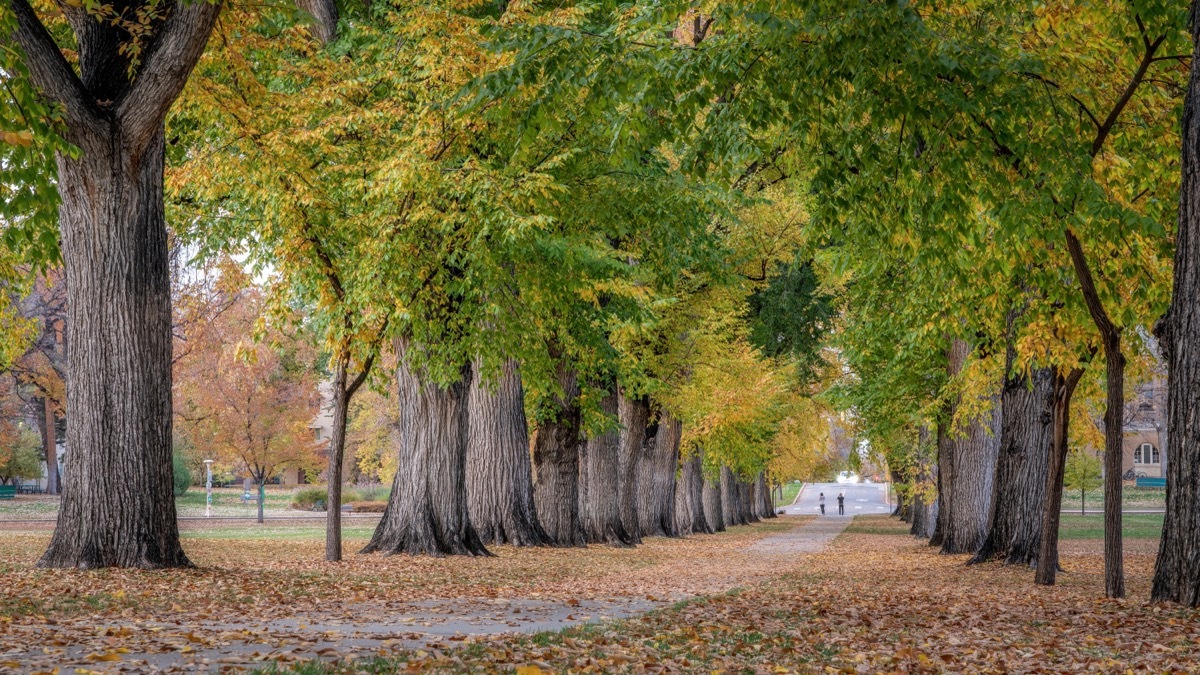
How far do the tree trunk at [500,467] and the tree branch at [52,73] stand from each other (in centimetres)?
1202

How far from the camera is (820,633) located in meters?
9.31

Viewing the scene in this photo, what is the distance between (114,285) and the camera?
41.2ft

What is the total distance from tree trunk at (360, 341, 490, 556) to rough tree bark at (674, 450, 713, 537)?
22.4 metres

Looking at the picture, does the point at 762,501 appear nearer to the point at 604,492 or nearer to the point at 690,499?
the point at 690,499

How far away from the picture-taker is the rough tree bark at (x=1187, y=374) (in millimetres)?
9672

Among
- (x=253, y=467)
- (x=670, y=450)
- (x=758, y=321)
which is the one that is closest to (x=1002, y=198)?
(x=758, y=321)

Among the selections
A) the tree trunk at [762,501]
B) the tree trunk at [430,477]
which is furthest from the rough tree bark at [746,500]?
the tree trunk at [430,477]

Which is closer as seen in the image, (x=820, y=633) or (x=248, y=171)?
(x=820, y=633)

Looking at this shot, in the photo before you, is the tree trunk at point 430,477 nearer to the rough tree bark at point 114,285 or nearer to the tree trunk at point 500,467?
the tree trunk at point 500,467

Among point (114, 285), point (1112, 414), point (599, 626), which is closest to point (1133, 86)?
point (1112, 414)

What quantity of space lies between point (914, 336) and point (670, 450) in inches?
804

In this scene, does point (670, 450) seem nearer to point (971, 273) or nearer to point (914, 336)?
point (914, 336)

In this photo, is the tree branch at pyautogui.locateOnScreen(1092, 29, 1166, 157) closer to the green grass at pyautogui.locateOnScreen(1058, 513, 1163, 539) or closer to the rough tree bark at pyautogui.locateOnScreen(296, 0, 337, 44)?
the rough tree bark at pyautogui.locateOnScreen(296, 0, 337, 44)

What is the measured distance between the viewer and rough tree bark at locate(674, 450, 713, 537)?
142 feet
